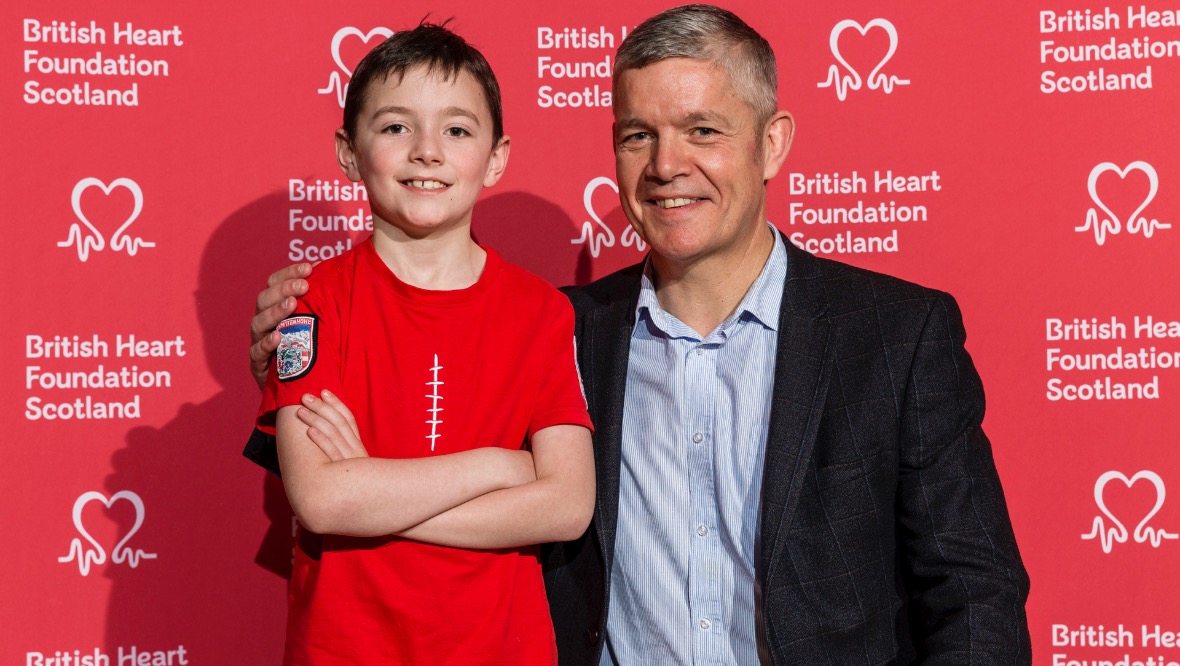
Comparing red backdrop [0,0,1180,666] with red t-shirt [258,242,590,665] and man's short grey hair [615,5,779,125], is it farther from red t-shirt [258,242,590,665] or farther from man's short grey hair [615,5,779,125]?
red t-shirt [258,242,590,665]

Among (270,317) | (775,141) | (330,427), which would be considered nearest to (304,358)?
(330,427)

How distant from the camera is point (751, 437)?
2.06m

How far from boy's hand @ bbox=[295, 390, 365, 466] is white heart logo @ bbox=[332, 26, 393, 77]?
1273mm

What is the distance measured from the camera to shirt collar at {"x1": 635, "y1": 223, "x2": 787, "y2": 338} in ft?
7.04

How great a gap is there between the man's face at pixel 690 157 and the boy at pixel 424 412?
1.01ft

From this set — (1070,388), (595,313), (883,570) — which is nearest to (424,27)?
(595,313)

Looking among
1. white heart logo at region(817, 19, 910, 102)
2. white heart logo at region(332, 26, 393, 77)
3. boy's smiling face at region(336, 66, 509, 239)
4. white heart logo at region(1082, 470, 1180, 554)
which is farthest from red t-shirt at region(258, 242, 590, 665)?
white heart logo at region(1082, 470, 1180, 554)

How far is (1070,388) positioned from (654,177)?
1.31 m

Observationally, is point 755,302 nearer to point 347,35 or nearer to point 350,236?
point 350,236

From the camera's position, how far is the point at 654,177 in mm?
2168

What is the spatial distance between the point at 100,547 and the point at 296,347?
1.27m

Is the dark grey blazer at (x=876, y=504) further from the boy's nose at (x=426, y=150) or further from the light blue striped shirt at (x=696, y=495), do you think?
the boy's nose at (x=426, y=150)

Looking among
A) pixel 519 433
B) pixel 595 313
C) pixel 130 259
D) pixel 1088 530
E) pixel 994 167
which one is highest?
pixel 994 167

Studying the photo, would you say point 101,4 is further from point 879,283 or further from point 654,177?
point 879,283
